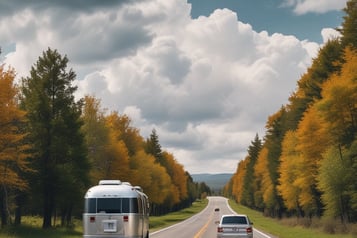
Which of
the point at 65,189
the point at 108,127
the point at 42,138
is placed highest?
the point at 108,127

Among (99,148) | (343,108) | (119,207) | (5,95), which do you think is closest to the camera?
(119,207)

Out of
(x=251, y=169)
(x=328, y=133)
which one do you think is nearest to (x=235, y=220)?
(x=328, y=133)

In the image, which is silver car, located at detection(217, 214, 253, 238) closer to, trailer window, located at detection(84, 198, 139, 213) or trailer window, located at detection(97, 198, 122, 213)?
trailer window, located at detection(84, 198, 139, 213)

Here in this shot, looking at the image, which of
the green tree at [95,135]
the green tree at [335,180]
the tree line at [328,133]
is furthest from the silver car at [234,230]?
the green tree at [95,135]

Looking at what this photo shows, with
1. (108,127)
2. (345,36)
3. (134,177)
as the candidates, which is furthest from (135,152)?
(345,36)

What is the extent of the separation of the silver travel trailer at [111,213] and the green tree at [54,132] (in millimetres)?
17624

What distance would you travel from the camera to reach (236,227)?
26922mm

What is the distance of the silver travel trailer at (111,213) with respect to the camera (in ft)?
79.4

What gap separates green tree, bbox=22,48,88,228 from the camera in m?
41.8

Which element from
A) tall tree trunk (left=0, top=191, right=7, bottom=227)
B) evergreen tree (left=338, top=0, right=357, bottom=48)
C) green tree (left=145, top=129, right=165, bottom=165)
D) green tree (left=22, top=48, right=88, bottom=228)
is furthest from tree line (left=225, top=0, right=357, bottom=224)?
green tree (left=145, top=129, right=165, bottom=165)

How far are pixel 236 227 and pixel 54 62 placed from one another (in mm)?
23641

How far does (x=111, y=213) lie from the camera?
80.1 feet

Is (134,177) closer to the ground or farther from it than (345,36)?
closer to the ground

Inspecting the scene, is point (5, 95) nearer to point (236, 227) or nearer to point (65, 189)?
point (65, 189)
